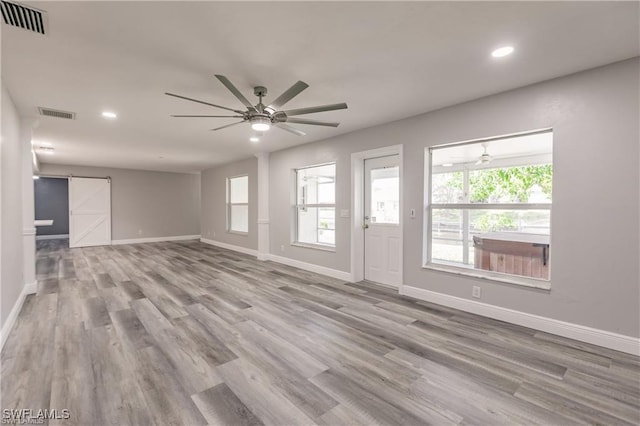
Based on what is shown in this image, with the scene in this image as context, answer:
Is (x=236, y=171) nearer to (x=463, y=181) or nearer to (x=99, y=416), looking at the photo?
(x=463, y=181)

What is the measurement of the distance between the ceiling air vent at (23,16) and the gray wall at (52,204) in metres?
11.7

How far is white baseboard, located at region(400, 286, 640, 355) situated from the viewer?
2423 mm

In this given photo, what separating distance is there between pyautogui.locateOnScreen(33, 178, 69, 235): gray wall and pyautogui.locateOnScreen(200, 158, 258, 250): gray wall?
238 inches

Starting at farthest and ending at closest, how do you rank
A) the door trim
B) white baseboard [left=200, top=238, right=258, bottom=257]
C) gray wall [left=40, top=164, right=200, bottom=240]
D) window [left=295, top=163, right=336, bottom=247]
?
gray wall [left=40, top=164, right=200, bottom=240], white baseboard [left=200, top=238, right=258, bottom=257], window [left=295, top=163, right=336, bottom=247], the door trim

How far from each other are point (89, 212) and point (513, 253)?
1063cm

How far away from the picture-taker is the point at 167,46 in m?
2.19

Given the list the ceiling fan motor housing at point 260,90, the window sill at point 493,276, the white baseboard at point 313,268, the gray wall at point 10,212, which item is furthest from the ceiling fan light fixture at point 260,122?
the white baseboard at point 313,268

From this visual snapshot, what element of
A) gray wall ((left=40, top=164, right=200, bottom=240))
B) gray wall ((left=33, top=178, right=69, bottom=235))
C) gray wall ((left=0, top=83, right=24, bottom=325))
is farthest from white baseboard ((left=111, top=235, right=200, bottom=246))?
gray wall ((left=0, top=83, right=24, bottom=325))

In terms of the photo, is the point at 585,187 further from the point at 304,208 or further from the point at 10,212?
the point at 10,212

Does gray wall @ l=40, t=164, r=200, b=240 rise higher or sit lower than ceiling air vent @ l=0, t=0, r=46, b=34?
lower

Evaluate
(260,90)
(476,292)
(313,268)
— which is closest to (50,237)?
(313,268)

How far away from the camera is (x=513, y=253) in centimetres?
342

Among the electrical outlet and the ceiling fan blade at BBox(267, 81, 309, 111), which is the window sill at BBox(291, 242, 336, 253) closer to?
Result: the electrical outlet

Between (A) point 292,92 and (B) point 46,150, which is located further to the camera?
(B) point 46,150
